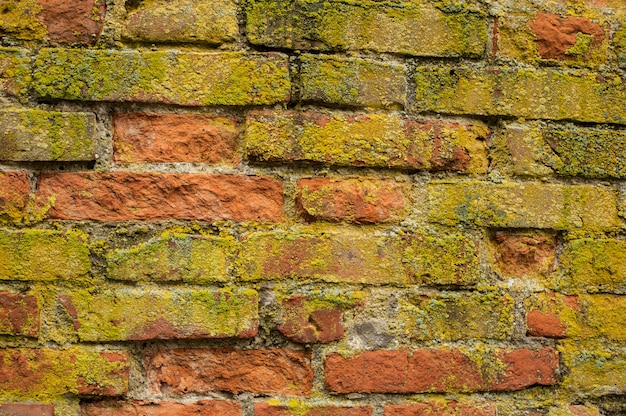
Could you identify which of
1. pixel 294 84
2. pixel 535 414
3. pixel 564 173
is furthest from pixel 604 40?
pixel 535 414

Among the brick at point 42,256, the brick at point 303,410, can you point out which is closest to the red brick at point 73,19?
the brick at point 42,256

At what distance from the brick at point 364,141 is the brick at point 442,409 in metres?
0.42

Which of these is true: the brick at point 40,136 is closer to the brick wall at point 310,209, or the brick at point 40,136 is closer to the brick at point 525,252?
the brick wall at point 310,209

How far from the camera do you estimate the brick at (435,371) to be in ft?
3.24

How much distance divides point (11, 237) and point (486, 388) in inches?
34.2

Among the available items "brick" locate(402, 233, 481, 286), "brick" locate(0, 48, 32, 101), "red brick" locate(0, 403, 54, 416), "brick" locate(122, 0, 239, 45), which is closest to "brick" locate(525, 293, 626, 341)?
"brick" locate(402, 233, 481, 286)

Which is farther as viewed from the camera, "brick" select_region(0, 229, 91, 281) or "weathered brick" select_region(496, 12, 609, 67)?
"weathered brick" select_region(496, 12, 609, 67)

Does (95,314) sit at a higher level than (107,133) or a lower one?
lower

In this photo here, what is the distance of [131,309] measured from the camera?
37.2 inches

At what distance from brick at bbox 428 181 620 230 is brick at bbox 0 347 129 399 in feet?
2.10

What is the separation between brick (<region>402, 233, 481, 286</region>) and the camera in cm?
101

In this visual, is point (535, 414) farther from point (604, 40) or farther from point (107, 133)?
point (107, 133)

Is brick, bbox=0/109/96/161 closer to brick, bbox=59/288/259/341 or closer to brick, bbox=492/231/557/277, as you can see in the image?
brick, bbox=59/288/259/341

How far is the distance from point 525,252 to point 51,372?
0.87 m
